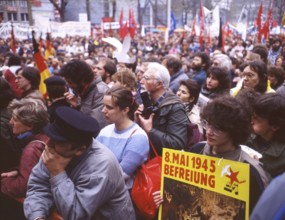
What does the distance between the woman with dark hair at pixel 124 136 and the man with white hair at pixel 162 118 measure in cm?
24

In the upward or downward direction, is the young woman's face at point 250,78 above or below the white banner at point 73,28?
above

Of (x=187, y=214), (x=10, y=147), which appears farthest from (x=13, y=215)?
(x=187, y=214)

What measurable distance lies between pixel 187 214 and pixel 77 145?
2.67 feet

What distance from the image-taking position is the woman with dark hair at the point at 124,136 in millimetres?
2779

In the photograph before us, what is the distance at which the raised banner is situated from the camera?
1.95 metres

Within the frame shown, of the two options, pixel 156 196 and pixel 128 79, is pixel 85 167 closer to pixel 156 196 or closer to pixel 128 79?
pixel 156 196

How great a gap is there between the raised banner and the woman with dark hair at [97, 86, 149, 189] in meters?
0.45

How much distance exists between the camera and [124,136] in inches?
115

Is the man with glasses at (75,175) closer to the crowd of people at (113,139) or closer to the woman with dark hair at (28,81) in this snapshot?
the crowd of people at (113,139)

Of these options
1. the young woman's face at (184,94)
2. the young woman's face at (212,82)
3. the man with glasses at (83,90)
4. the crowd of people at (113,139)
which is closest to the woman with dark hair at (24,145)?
Result: the crowd of people at (113,139)

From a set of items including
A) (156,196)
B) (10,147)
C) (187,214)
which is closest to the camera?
(187,214)

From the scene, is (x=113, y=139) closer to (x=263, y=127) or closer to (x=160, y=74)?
(x=160, y=74)

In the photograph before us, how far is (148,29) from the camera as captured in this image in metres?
48.7

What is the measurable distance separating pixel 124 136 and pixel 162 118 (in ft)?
1.71
